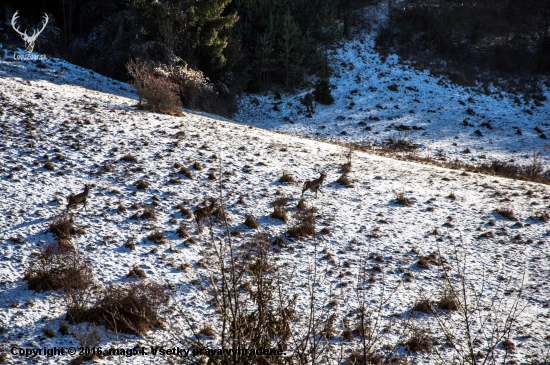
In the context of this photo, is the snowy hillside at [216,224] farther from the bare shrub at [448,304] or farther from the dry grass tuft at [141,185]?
the bare shrub at [448,304]

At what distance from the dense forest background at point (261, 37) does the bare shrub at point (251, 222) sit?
1362 centimetres

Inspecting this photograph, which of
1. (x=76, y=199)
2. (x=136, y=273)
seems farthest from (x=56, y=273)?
(x=76, y=199)

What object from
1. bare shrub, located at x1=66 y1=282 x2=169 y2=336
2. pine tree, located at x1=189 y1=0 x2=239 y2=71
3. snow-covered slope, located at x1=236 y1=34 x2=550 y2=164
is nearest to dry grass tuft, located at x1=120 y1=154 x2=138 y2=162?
bare shrub, located at x1=66 y1=282 x2=169 y2=336

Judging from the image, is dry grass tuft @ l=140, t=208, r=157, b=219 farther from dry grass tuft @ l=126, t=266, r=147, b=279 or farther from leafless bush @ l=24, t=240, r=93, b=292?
leafless bush @ l=24, t=240, r=93, b=292

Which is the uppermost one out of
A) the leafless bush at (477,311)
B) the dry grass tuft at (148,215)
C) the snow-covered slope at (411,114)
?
the snow-covered slope at (411,114)

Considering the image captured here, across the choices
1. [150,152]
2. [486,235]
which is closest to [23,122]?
[150,152]

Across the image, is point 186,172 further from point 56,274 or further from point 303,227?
point 56,274

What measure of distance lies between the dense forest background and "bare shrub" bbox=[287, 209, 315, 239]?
14.1m

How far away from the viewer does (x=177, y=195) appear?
11.1 m

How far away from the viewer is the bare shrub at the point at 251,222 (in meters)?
10.1

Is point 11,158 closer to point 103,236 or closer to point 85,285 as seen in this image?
point 103,236

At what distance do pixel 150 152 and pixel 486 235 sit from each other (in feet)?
35.4

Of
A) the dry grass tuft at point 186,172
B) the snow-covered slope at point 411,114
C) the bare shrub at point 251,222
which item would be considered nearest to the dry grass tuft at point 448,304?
the bare shrub at point 251,222

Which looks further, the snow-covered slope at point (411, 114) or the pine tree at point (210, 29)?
the pine tree at point (210, 29)
